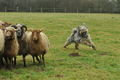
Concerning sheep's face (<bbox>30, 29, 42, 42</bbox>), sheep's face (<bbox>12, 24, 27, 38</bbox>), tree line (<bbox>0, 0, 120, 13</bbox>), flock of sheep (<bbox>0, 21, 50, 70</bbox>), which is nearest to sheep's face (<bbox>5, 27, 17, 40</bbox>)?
flock of sheep (<bbox>0, 21, 50, 70</bbox>)

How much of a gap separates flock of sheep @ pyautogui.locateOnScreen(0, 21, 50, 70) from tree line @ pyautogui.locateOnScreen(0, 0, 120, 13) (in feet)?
158

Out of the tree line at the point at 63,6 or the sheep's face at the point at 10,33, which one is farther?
the tree line at the point at 63,6

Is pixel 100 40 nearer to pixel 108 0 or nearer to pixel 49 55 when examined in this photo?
pixel 49 55

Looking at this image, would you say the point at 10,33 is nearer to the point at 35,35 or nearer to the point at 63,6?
the point at 35,35

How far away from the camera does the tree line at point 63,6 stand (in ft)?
193

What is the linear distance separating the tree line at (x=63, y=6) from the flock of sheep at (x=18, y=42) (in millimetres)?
48211

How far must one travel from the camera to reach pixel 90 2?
61562mm

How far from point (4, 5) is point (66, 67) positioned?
49306 millimetres

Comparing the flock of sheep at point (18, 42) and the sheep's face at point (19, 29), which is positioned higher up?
the sheep's face at point (19, 29)

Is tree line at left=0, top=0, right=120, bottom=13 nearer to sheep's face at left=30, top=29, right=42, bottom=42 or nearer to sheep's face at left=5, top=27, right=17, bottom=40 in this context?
sheep's face at left=30, top=29, right=42, bottom=42

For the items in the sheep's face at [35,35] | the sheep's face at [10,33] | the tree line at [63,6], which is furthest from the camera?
the tree line at [63,6]

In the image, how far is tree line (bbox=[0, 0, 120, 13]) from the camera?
193 ft

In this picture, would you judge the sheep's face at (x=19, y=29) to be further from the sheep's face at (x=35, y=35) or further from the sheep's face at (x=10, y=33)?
the sheep's face at (x=10, y=33)

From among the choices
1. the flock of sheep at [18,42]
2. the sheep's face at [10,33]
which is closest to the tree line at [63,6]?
the flock of sheep at [18,42]
